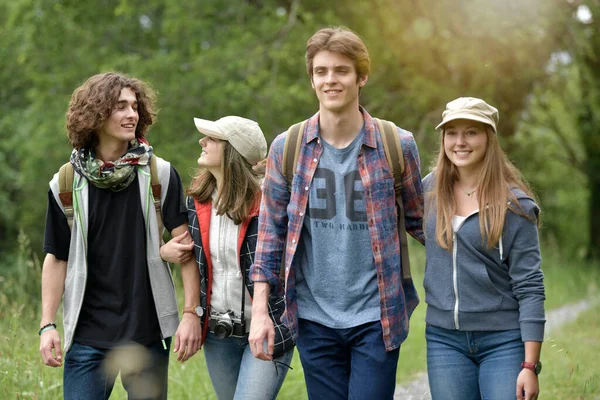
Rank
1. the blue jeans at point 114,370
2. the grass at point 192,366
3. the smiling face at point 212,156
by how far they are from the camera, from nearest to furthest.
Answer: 1. the blue jeans at point 114,370
2. the smiling face at point 212,156
3. the grass at point 192,366

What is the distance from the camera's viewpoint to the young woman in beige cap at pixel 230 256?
12.0 feet

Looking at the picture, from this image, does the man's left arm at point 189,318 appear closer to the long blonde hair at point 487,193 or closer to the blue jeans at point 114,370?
the blue jeans at point 114,370

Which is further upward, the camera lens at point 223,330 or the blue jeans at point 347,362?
the camera lens at point 223,330

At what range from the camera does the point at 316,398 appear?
3.44m

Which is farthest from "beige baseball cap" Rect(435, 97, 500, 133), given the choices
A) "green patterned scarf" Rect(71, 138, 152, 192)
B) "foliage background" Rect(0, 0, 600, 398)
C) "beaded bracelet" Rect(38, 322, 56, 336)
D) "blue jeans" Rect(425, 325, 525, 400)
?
"foliage background" Rect(0, 0, 600, 398)

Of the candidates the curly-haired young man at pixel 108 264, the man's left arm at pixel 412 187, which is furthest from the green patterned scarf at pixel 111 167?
the man's left arm at pixel 412 187

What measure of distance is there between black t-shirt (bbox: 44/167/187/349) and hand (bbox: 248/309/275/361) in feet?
1.84

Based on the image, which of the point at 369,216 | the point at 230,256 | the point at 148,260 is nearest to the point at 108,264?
the point at 148,260

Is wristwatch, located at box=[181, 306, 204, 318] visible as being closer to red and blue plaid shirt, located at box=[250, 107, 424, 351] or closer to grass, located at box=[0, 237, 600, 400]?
red and blue plaid shirt, located at box=[250, 107, 424, 351]

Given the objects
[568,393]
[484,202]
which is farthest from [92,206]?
[568,393]

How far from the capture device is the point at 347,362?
11.3 feet

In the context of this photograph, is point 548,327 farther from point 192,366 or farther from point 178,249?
point 178,249

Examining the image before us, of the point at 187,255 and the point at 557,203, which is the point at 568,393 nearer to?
the point at 187,255

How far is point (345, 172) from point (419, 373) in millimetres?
3863
